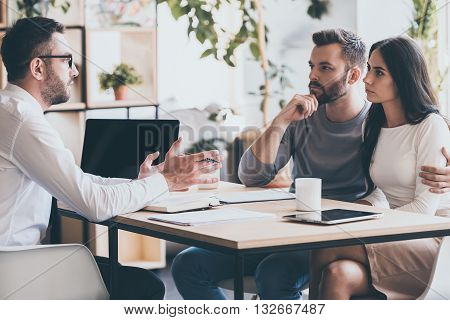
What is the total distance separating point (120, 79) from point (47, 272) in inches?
76.0

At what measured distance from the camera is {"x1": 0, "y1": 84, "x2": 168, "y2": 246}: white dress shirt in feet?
5.70

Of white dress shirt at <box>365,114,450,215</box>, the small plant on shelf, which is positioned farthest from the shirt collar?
the small plant on shelf

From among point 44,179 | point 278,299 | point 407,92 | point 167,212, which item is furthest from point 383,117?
point 44,179

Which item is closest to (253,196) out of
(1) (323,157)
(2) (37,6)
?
(1) (323,157)

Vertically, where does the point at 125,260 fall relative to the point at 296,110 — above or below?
below

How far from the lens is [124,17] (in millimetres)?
3471

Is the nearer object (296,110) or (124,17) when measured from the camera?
(296,110)

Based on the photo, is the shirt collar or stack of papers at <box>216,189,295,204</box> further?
stack of papers at <box>216,189,295,204</box>

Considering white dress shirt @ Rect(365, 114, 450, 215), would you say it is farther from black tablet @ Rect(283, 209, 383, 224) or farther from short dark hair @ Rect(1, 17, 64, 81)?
short dark hair @ Rect(1, 17, 64, 81)

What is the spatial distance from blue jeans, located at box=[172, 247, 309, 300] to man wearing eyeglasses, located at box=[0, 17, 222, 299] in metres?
0.23


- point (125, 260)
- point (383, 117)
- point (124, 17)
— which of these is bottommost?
point (125, 260)

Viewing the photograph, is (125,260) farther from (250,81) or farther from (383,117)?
(383,117)

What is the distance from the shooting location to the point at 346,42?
8.14 feet

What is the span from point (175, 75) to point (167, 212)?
2.06 metres
